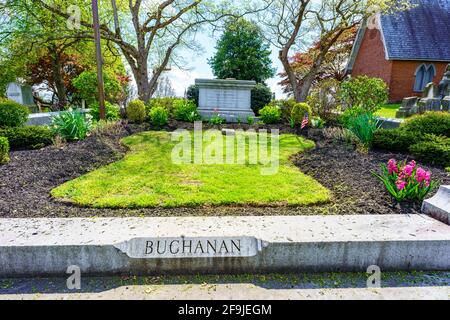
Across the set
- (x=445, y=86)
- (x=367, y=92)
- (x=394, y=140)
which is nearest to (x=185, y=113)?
(x=367, y=92)

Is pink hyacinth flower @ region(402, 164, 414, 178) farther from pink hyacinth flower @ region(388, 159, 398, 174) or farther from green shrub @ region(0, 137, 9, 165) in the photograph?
green shrub @ region(0, 137, 9, 165)

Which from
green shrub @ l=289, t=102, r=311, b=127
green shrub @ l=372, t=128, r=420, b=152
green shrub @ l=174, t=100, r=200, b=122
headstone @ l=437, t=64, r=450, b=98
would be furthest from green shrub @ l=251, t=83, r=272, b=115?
green shrub @ l=372, t=128, r=420, b=152

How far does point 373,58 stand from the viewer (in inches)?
789

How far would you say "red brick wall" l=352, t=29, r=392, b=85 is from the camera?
1897 centimetres

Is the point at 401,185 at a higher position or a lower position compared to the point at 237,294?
higher

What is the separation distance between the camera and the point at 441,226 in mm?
2783

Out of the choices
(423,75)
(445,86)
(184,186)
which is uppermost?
(423,75)

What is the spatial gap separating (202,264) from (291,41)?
15.7 m

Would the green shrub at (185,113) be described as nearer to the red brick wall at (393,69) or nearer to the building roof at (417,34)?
the building roof at (417,34)

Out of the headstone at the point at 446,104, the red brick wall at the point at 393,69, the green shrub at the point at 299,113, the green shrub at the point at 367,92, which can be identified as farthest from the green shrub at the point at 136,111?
the red brick wall at the point at 393,69

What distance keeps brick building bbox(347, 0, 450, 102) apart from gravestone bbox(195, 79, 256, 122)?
1164 centimetres

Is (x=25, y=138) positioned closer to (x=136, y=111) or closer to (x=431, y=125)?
(x=136, y=111)

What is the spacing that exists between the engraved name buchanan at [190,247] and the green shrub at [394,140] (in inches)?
176

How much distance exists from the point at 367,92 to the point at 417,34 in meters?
13.2
